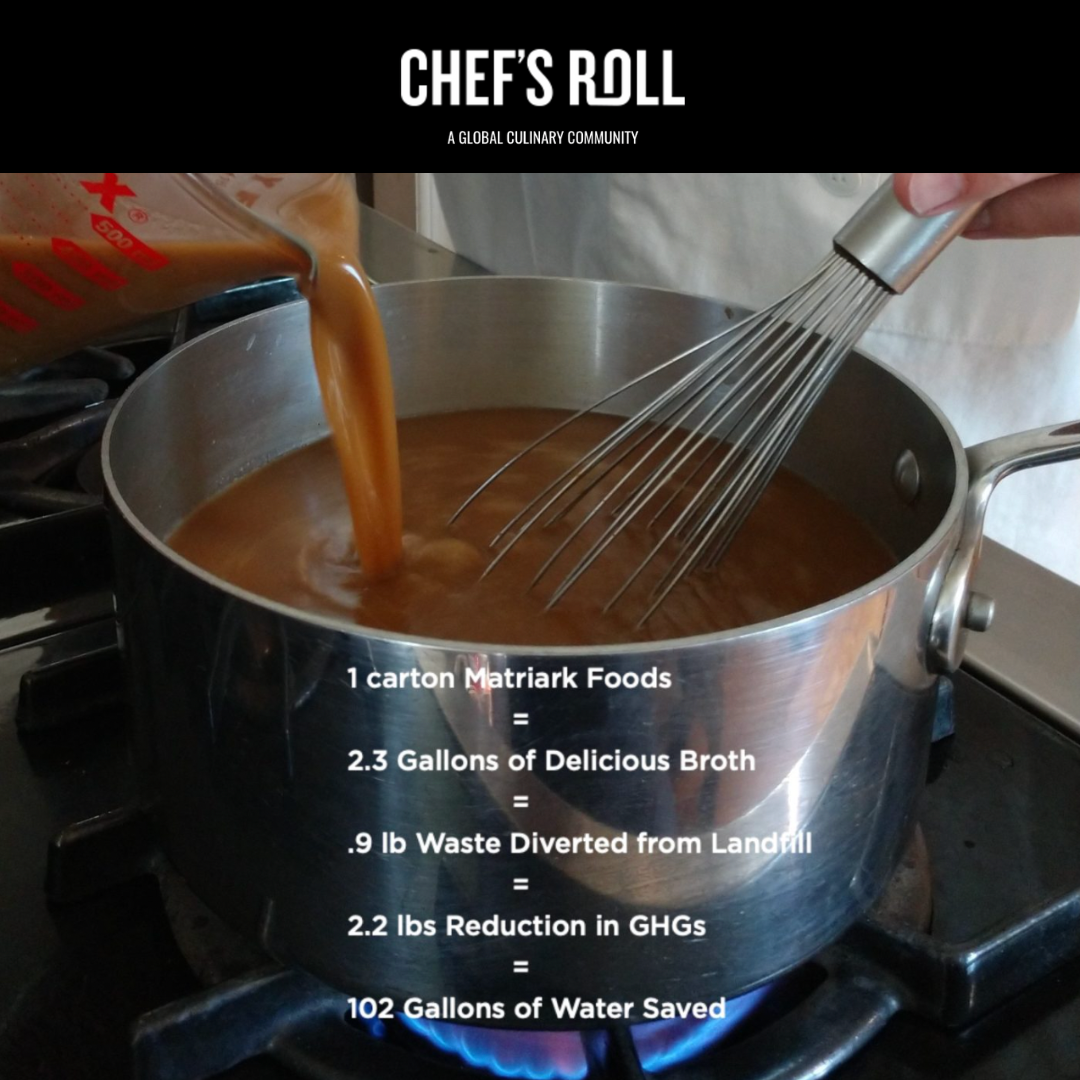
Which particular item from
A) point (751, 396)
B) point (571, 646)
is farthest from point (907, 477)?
point (571, 646)

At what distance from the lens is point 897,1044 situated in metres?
0.40

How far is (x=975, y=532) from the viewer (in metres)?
0.39

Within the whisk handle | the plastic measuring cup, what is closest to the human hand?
the whisk handle

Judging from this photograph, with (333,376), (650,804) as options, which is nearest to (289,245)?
(333,376)

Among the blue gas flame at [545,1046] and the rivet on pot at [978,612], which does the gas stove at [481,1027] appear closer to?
the blue gas flame at [545,1046]

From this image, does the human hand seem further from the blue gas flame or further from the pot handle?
the blue gas flame

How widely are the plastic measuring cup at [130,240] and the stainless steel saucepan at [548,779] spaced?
3.7 inches

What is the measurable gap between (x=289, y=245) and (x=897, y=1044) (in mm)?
372

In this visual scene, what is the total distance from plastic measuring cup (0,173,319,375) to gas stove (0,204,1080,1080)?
0.49 feet
